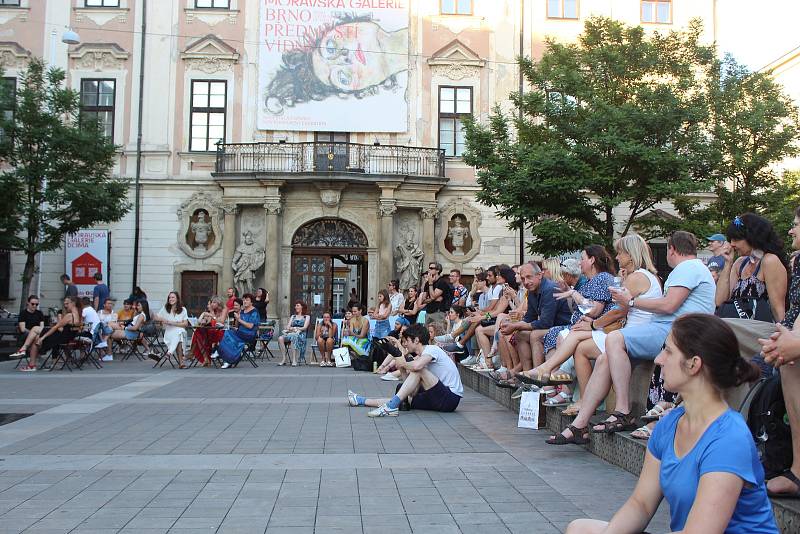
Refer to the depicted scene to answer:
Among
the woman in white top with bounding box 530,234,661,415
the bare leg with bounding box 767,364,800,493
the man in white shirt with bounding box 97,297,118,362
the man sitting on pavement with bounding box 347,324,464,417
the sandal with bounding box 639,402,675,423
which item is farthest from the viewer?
the man in white shirt with bounding box 97,297,118,362

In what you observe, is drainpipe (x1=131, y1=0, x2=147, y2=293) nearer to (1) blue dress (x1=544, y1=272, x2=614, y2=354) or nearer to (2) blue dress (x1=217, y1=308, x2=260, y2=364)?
(2) blue dress (x1=217, y1=308, x2=260, y2=364)

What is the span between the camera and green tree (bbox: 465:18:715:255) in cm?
2178

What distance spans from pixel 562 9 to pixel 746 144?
11.3 m

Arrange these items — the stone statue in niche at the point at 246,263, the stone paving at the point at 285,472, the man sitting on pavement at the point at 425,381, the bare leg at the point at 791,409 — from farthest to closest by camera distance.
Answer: the stone statue in niche at the point at 246,263
the man sitting on pavement at the point at 425,381
the stone paving at the point at 285,472
the bare leg at the point at 791,409

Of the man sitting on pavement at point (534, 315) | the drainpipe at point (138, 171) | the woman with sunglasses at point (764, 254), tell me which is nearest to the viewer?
the woman with sunglasses at point (764, 254)

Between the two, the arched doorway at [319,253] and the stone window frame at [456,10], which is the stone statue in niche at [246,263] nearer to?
the arched doorway at [319,253]

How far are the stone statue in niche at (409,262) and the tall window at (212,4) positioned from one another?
10.9 m

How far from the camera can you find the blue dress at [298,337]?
20484 mm

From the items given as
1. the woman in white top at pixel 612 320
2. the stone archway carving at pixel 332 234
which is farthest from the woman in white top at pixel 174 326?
the woman in white top at pixel 612 320

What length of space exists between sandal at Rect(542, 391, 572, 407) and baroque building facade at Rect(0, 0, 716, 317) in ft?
69.1

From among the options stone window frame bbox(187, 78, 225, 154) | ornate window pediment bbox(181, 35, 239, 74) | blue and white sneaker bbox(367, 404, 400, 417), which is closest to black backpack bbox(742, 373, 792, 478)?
blue and white sneaker bbox(367, 404, 400, 417)

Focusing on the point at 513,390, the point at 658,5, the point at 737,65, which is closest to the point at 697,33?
the point at 737,65

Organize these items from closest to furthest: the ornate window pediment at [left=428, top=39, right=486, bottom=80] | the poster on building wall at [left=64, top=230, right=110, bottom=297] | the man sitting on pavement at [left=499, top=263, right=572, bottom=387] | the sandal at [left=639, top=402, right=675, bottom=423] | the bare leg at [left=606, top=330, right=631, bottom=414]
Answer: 1. the sandal at [left=639, top=402, right=675, bottom=423]
2. the bare leg at [left=606, top=330, right=631, bottom=414]
3. the man sitting on pavement at [left=499, top=263, right=572, bottom=387]
4. the poster on building wall at [left=64, top=230, right=110, bottom=297]
5. the ornate window pediment at [left=428, top=39, right=486, bottom=80]

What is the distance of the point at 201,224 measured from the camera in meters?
30.4
